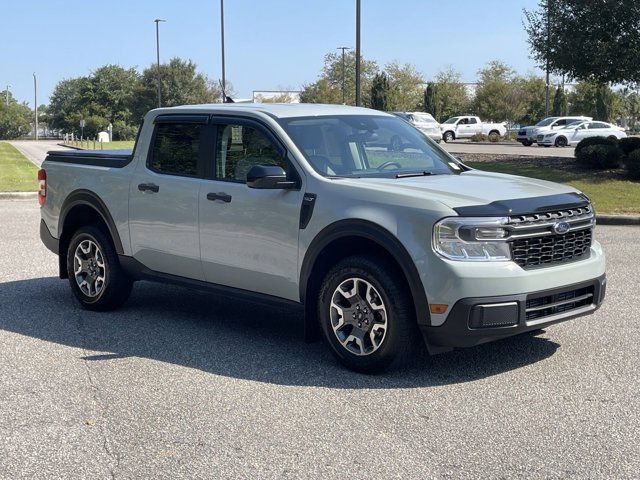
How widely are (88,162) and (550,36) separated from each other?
17892 millimetres

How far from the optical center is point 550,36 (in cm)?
2331

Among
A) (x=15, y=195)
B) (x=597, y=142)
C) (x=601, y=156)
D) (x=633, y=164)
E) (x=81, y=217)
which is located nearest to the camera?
(x=81, y=217)

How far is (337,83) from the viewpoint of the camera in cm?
8812

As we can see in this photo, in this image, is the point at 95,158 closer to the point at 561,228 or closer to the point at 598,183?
the point at 561,228

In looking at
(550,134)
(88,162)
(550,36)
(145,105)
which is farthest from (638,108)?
(88,162)

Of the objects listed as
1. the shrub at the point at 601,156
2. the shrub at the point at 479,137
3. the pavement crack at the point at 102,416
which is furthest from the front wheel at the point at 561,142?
the pavement crack at the point at 102,416

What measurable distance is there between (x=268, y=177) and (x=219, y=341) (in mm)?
1509

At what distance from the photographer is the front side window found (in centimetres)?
659

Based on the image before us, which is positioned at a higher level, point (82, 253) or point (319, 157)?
point (319, 157)

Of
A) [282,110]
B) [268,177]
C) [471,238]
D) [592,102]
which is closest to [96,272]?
[282,110]

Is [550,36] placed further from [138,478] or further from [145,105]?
[145,105]

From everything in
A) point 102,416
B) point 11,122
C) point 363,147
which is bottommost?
point 102,416

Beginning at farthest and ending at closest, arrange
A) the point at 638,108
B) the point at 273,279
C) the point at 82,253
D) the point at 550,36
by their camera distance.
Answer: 1. the point at 638,108
2. the point at 550,36
3. the point at 82,253
4. the point at 273,279

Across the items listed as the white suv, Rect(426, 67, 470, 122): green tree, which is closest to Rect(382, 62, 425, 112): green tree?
Rect(426, 67, 470, 122): green tree
